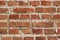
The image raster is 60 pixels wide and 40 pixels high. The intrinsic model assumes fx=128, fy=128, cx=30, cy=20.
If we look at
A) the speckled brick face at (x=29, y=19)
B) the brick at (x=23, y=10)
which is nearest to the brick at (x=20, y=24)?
the speckled brick face at (x=29, y=19)

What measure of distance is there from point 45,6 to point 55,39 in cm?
40

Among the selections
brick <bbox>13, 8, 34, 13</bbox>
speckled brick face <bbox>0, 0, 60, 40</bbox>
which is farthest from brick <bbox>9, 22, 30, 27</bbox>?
brick <bbox>13, 8, 34, 13</bbox>

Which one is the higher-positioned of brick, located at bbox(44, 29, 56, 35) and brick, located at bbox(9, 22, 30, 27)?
brick, located at bbox(9, 22, 30, 27)

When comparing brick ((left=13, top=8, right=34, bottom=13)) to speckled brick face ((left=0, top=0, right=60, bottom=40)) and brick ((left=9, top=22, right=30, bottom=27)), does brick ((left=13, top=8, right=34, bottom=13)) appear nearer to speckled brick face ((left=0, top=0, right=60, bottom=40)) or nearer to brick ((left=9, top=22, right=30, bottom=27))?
speckled brick face ((left=0, top=0, right=60, bottom=40))

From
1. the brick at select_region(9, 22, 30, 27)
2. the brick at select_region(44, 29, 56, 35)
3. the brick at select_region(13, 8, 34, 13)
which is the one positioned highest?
the brick at select_region(13, 8, 34, 13)

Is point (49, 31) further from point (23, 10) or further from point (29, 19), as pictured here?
point (23, 10)

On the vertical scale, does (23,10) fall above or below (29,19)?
above

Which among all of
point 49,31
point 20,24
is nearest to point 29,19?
point 20,24

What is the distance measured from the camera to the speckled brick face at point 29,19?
148 cm

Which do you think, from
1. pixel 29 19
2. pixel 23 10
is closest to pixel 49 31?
pixel 29 19

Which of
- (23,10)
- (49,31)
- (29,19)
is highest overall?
(23,10)

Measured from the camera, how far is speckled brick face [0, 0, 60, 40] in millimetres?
1480

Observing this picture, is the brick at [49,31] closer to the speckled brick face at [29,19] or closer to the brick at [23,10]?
the speckled brick face at [29,19]

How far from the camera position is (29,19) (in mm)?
1497
